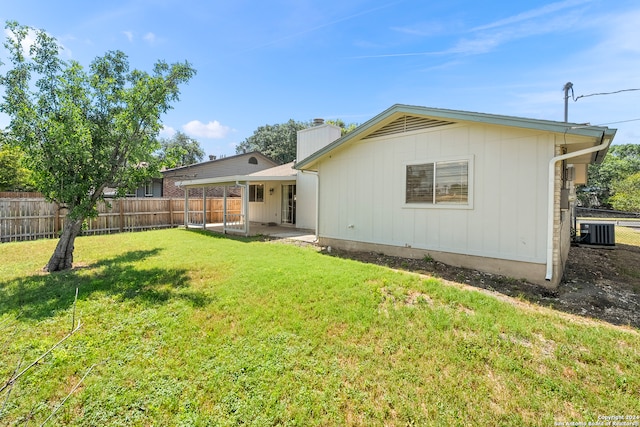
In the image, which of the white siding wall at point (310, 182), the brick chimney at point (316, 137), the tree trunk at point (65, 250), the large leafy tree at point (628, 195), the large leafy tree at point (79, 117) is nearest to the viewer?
the large leafy tree at point (79, 117)

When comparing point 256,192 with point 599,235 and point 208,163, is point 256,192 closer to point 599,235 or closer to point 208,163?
point 208,163

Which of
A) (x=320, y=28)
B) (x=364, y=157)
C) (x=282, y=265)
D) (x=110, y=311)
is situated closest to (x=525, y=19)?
(x=364, y=157)

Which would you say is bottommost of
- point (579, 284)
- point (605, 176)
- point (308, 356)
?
point (308, 356)

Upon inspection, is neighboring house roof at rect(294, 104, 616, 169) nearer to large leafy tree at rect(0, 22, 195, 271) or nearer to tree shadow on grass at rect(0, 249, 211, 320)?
large leafy tree at rect(0, 22, 195, 271)

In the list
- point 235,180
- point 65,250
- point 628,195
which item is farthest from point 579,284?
point 628,195

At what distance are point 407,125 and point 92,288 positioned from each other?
720 cm

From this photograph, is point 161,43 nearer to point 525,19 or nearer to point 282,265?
point 282,265

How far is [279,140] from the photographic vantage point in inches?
1532

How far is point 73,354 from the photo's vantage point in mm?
3482

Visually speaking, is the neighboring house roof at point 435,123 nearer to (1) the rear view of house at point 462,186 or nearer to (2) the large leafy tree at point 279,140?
(1) the rear view of house at point 462,186

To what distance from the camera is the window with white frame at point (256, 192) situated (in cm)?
1650

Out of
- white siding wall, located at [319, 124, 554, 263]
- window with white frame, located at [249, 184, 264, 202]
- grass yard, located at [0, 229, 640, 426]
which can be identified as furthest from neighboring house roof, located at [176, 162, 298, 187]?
grass yard, located at [0, 229, 640, 426]

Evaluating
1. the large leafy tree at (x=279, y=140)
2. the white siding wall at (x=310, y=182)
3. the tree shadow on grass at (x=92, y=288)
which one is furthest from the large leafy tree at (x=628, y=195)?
the tree shadow on grass at (x=92, y=288)

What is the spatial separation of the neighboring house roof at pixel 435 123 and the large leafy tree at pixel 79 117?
4263 millimetres
